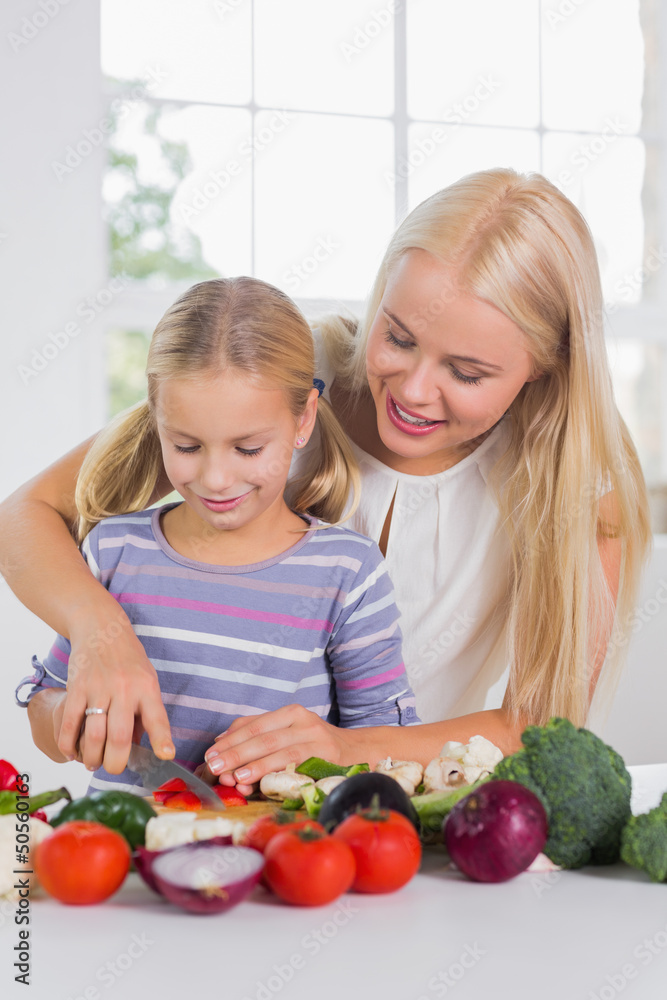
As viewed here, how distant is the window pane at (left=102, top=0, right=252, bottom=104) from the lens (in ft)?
9.24

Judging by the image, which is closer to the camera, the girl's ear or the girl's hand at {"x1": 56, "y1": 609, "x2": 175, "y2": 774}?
the girl's hand at {"x1": 56, "y1": 609, "x2": 175, "y2": 774}

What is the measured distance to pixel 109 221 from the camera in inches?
111

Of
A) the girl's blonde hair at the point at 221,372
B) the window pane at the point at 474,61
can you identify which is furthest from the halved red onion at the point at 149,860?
the window pane at the point at 474,61

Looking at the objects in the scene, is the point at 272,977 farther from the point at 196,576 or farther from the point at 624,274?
the point at 624,274

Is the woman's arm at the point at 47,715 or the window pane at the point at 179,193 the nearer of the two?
the woman's arm at the point at 47,715

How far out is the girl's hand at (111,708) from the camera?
97 cm

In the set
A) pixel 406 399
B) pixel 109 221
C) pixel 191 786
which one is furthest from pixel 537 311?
pixel 109 221

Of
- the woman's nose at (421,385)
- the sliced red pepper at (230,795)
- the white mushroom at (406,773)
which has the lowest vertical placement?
the sliced red pepper at (230,795)

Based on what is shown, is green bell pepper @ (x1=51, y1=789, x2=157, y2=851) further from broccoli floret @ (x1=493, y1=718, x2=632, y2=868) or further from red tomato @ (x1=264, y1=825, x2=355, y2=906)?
broccoli floret @ (x1=493, y1=718, x2=632, y2=868)

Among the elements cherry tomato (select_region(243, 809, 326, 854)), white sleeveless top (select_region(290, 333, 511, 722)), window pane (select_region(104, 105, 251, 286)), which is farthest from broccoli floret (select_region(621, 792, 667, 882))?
window pane (select_region(104, 105, 251, 286))

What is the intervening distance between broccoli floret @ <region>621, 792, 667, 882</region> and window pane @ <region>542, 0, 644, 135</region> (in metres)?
2.96

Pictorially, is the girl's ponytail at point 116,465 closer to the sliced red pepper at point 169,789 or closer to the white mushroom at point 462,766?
the sliced red pepper at point 169,789

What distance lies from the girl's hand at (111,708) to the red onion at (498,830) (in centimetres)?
33

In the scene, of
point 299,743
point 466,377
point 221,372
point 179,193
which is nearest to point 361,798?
point 299,743
